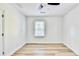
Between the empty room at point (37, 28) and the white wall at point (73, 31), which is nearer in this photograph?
the empty room at point (37, 28)

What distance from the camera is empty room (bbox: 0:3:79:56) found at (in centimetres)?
237

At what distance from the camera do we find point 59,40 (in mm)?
3375

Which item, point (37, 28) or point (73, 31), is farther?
point (73, 31)

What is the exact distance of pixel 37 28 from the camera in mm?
2418

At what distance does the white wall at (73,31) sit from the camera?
265cm

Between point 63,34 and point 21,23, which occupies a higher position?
point 21,23

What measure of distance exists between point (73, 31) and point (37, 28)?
89 centimetres

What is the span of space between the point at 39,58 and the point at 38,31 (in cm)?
135

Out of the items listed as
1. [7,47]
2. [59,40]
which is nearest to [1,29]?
[7,47]

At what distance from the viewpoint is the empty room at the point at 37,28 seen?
2373 millimetres

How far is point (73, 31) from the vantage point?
2879mm

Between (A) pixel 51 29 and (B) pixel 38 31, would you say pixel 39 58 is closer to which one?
→ (B) pixel 38 31

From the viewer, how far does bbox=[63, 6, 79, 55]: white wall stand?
8.70ft

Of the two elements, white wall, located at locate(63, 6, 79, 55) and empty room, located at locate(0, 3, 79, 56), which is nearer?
empty room, located at locate(0, 3, 79, 56)
